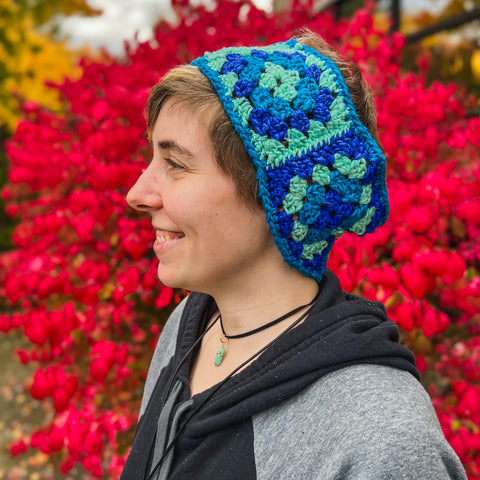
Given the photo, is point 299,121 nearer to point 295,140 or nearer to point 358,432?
point 295,140

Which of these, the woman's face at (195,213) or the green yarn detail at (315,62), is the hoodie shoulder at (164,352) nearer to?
the woman's face at (195,213)

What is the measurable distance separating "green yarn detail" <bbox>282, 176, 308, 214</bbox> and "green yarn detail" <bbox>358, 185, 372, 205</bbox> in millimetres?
176

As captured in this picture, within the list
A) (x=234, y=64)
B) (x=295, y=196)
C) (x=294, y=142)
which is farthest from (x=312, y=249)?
(x=234, y=64)

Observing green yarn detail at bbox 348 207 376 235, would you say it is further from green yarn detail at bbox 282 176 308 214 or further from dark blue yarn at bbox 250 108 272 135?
dark blue yarn at bbox 250 108 272 135

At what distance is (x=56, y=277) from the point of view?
3191 millimetres

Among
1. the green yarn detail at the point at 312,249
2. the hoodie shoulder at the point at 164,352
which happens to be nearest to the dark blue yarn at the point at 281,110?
the green yarn detail at the point at 312,249

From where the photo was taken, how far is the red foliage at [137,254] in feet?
8.03

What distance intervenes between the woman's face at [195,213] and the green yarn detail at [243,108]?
0.10 metres

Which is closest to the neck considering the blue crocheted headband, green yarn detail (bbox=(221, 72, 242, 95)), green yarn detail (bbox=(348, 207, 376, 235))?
the blue crocheted headband

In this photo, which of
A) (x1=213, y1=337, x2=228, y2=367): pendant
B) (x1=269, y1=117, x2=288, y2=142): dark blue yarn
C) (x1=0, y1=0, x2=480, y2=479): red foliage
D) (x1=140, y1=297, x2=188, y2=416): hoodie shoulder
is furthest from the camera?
(x1=0, y1=0, x2=480, y2=479): red foliage

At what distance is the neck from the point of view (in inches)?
58.6

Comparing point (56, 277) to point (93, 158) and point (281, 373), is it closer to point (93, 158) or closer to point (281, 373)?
point (93, 158)

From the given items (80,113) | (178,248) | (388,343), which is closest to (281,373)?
(388,343)

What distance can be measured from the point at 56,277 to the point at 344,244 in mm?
1800
